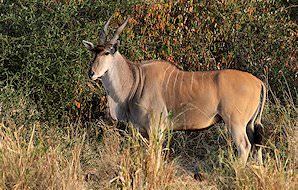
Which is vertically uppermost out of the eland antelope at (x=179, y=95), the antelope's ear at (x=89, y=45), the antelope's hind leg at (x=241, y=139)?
the antelope's ear at (x=89, y=45)

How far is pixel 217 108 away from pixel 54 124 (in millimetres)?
1695

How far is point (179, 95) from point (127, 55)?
1.26m

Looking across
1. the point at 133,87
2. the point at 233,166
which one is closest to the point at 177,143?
the point at 133,87

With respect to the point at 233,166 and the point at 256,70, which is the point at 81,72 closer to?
the point at 256,70

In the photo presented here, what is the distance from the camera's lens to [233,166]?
4250mm

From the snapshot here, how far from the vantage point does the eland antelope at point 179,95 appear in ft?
16.8

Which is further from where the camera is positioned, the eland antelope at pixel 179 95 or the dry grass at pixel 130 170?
the eland antelope at pixel 179 95

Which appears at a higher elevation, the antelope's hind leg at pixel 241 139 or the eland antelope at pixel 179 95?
the eland antelope at pixel 179 95

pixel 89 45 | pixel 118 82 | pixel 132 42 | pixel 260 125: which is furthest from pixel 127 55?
pixel 260 125

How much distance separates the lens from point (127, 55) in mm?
6398

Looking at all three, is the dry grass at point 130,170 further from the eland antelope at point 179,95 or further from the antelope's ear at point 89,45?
the antelope's ear at point 89,45

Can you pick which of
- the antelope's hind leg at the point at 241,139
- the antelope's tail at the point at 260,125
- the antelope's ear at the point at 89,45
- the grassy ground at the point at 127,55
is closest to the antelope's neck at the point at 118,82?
the antelope's ear at the point at 89,45

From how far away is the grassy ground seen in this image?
16.4 ft

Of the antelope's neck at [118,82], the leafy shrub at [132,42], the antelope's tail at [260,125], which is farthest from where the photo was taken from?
the leafy shrub at [132,42]
